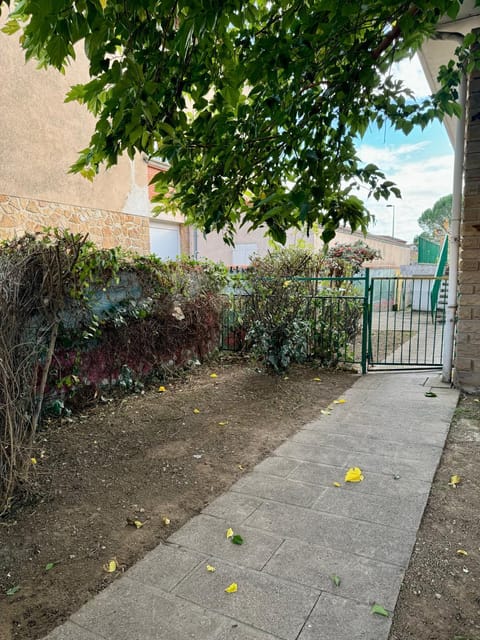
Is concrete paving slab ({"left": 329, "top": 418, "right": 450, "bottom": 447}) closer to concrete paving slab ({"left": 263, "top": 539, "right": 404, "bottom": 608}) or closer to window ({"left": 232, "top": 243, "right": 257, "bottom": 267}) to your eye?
concrete paving slab ({"left": 263, "top": 539, "right": 404, "bottom": 608})

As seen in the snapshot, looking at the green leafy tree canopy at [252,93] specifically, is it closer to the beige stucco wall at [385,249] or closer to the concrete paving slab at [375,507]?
the concrete paving slab at [375,507]

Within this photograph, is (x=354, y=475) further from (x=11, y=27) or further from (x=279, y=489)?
(x=11, y=27)

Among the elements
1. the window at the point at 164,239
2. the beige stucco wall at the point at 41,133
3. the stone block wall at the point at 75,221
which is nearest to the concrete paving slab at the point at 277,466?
the stone block wall at the point at 75,221

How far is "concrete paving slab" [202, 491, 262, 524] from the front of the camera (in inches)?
99.1

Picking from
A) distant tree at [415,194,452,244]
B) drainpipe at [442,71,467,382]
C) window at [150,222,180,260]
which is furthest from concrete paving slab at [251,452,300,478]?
distant tree at [415,194,452,244]

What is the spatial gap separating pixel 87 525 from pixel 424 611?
5.94 feet

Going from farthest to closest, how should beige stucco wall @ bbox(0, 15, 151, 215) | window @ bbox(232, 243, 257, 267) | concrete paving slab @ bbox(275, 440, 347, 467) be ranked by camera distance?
window @ bbox(232, 243, 257, 267)
beige stucco wall @ bbox(0, 15, 151, 215)
concrete paving slab @ bbox(275, 440, 347, 467)

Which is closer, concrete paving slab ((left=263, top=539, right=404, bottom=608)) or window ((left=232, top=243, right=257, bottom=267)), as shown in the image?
concrete paving slab ((left=263, top=539, right=404, bottom=608))

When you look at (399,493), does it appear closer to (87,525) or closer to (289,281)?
(87,525)

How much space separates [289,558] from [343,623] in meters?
0.45

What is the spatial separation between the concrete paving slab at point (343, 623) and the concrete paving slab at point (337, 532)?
39 centimetres

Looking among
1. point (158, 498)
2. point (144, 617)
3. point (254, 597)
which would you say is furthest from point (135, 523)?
point (254, 597)

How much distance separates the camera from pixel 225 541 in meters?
2.27

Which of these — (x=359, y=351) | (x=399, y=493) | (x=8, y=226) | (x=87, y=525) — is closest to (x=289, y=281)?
(x=359, y=351)
